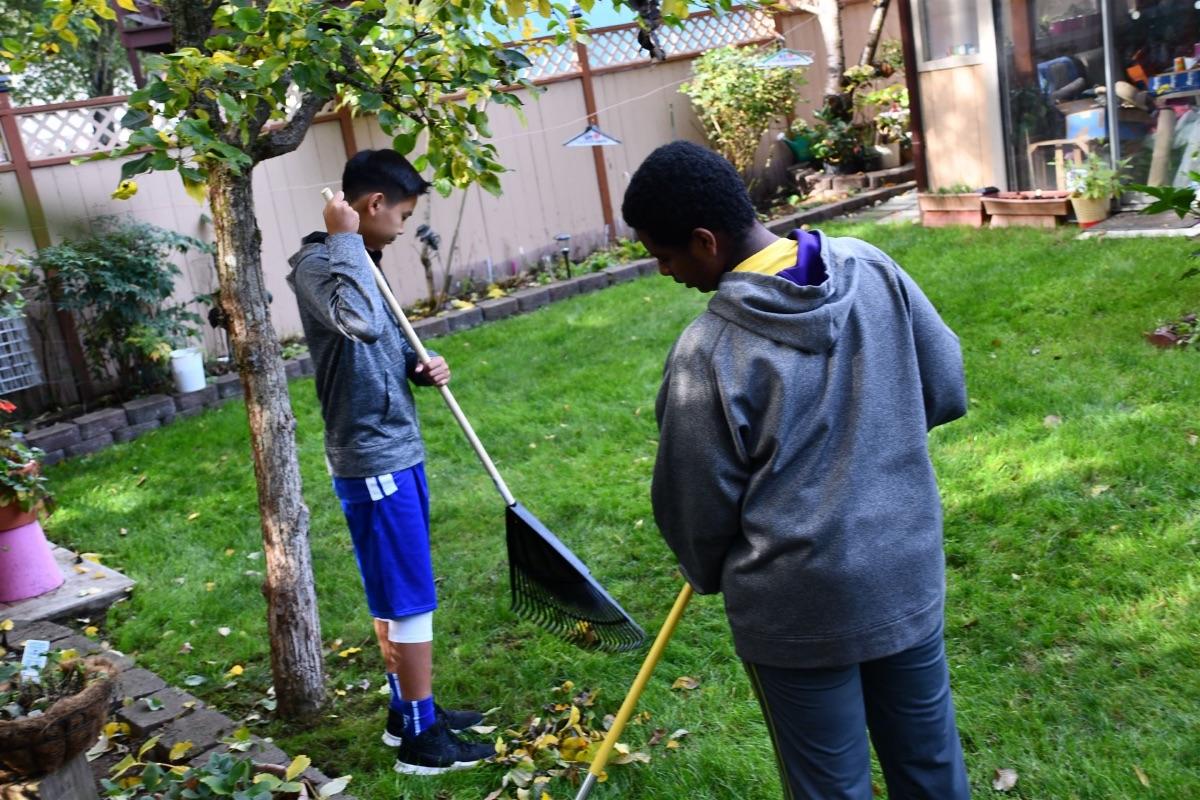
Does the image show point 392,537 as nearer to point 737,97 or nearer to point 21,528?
point 21,528

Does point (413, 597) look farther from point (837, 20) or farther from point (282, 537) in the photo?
point (837, 20)

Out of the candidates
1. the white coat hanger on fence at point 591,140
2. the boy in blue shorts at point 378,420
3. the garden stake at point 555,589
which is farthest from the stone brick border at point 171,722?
the white coat hanger on fence at point 591,140

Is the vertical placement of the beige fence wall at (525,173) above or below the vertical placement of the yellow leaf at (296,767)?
above

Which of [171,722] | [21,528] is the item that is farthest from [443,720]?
[21,528]

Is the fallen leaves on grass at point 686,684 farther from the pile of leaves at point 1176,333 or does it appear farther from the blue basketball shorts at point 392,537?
the pile of leaves at point 1176,333

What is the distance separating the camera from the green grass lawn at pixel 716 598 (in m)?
3.28

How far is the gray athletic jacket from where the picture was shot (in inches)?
125

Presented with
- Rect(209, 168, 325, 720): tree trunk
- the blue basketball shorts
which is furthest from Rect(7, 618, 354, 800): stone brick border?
the blue basketball shorts

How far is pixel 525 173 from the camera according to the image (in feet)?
35.5

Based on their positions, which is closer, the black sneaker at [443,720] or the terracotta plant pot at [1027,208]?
the black sneaker at [443,720]

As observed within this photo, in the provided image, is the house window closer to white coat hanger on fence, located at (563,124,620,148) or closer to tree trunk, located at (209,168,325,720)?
white coat hanger on fence, located at (563,124,620,148)

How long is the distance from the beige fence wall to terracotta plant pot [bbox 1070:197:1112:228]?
4.10 m

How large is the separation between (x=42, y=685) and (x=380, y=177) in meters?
1.73

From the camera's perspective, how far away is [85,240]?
0.59 meters
